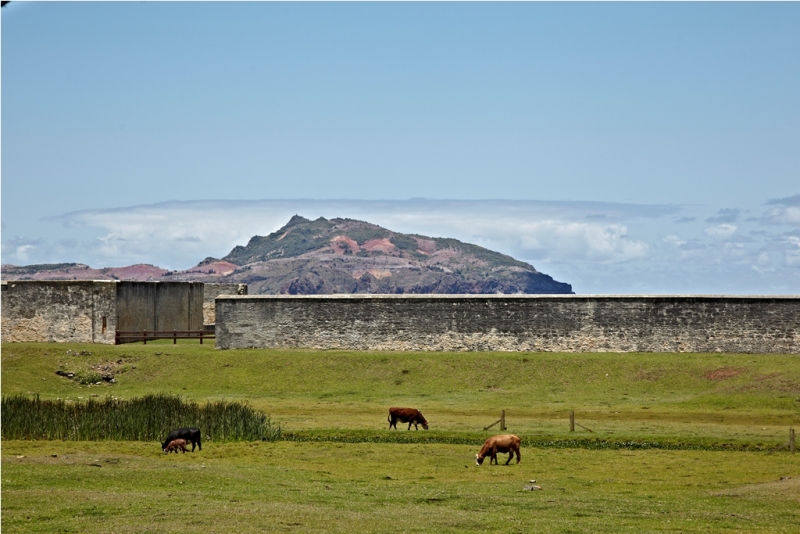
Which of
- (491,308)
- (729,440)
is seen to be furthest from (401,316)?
(729,440)

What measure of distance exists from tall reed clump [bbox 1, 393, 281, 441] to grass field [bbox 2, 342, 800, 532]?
1.13 meters

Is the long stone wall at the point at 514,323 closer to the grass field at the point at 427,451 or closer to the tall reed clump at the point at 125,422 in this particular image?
the grass field at the point at 427,451

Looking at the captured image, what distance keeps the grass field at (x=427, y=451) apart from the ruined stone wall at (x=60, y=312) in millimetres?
2224

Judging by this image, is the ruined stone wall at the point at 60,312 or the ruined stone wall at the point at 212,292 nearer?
the ruined stone wall at the point at 60,312

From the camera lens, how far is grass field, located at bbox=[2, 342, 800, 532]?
61.9 ft

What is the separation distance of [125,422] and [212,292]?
1373 inches

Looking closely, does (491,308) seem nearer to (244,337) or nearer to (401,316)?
(401,316)

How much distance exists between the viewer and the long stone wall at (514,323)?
→ 48000mm

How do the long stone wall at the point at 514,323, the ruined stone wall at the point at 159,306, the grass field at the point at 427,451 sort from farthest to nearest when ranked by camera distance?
1. the ruined stone wall at the point at 159,306
2. the long stone wall at the point at 514,323
3. the grass field at the point at 427,451

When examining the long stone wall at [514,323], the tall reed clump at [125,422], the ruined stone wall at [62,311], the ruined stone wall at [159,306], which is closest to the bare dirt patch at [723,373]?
the long stone wall at [514,323]

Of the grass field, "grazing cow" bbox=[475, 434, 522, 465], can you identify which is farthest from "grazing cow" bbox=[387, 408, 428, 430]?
"grazing cow" bbox=[475, 434, 522, 465]

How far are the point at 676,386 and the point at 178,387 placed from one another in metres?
21.5

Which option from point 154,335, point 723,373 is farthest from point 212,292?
point 723,373

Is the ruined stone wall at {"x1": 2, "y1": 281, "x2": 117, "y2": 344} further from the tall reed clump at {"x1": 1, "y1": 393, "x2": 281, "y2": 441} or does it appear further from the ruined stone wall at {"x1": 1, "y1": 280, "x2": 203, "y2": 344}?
the tall reed clump at {"x1": 1, "y1": 393, "x2": 281, "y2": 441}
